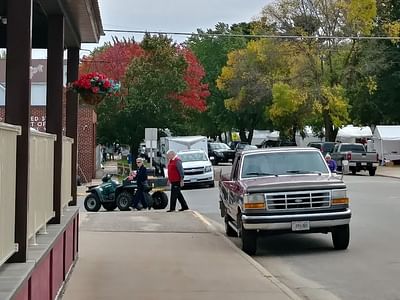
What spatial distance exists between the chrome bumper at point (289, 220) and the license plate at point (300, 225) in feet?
0.17

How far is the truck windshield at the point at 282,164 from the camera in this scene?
46.1 feet

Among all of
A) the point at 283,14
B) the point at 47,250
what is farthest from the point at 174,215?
the point at 283,14

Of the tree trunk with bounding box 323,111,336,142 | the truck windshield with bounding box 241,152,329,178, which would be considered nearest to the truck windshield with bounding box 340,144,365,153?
the tree trunk with bounding box 323,111,336,142

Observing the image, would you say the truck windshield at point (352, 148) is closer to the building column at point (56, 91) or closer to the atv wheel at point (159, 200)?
the atv wheel at point (159, 200)

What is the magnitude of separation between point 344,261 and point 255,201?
1.82m

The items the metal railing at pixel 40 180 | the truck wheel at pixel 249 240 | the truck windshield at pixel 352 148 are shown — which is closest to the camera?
the metal railing at pixel 40 180

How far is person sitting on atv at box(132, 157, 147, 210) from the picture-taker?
2205 cm

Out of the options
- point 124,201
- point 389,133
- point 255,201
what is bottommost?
point 124,201

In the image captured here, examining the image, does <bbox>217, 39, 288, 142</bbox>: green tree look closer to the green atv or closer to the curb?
the green atv

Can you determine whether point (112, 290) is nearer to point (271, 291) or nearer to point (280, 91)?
point (271, 291)

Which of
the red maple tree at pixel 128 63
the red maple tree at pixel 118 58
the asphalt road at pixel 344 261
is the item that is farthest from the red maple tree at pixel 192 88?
Result: the asphalt road at pixel 344 261

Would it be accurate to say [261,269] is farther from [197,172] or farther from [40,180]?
[197,172]

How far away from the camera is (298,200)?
42.3ft

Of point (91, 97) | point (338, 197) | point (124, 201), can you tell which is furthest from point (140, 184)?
point (91, 97)
